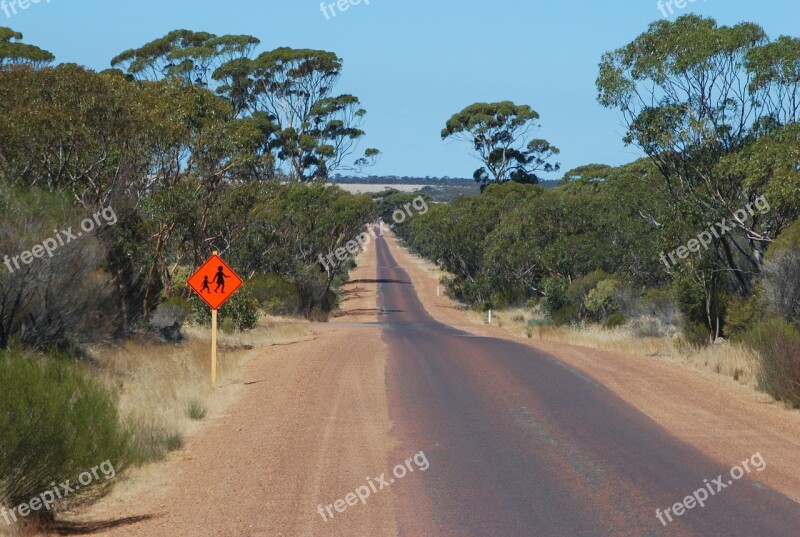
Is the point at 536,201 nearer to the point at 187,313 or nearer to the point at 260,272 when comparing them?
the point at 260,272

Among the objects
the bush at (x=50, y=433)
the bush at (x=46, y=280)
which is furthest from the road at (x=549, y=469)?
the bush at (x=46, y=280)

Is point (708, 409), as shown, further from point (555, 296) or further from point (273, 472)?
point (555, 296)

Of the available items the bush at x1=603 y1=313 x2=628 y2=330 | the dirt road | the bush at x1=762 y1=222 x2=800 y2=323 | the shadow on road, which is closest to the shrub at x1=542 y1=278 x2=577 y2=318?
the bush at x1=603 y1=313 x2=628 y2=330

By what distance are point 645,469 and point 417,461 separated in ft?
7.79

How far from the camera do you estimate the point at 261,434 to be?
12.5 metres

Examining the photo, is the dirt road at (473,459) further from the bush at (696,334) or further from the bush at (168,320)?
the bush at (168,320)

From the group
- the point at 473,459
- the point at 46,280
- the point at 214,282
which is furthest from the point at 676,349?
the point at 473,459

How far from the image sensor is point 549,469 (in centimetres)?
1021

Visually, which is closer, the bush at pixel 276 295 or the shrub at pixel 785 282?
the shrub at pixel 785 282

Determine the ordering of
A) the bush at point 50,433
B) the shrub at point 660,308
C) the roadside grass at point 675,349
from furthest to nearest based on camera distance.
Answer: the shrub at point 660,308 → the roadside grass at point 675,349 → the bush at point 50,433

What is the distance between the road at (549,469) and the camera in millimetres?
8164

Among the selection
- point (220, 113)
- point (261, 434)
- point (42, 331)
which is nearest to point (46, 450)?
point (261, 434)

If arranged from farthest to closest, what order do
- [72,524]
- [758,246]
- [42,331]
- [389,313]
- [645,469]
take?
[389,313] < [758,246] < [42,331] < [645,469] < [72,524]

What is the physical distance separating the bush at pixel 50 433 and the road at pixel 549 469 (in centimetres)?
309
